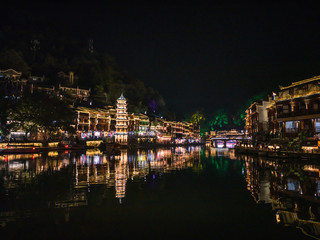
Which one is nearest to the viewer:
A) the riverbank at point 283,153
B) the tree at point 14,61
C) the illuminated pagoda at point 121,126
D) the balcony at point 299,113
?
the riverbank at point 283,153

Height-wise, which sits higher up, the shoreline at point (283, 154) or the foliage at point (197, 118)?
the foliage at point (197, 118)

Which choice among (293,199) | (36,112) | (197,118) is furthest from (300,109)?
(197,118)

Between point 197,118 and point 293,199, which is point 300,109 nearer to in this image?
point 293,199

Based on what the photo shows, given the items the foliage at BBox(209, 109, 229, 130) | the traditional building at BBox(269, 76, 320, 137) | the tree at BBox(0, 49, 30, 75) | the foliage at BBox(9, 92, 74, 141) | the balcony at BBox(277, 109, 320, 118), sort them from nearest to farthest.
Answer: the traditional building at BBox(269, 76, 320, 137) < the balcony at BBox(277, 109, 320, 118) < the foliage at BBox(9, 92, 74, 141) < the tree at BBox(0, 49, 30, 75) < the foliage at BBox(209, 109, 229, 130)

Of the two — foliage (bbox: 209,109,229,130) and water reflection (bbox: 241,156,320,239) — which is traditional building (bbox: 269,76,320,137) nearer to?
water reflection (bbox: 241,156,320,239)

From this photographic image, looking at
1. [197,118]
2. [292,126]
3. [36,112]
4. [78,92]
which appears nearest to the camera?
[292,126]

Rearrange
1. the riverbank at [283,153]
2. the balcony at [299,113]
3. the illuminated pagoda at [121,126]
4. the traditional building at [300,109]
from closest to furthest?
1. the riverbank at [283,153]
2. the traditional building at [300,109]
3. the balcony at [299,113]
4. the illuminated pagoda at [121,126]

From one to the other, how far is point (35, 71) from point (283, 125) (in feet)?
329

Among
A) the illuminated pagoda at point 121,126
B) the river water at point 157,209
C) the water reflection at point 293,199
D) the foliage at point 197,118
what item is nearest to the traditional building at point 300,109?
the water reflection at point 293,199

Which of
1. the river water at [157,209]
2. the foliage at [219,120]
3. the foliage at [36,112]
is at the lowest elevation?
the river water at [157,209]

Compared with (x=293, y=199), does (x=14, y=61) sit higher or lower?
higher

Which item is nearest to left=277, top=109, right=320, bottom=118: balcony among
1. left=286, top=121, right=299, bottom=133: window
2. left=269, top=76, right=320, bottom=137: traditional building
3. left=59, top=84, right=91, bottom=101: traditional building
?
left=269, top=76, right=320, bottom=137: traditional building

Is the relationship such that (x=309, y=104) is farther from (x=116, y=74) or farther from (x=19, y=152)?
(x=116, y=74)

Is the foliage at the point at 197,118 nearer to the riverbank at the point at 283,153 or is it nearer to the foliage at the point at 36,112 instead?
the foliage at the point at 36,112
